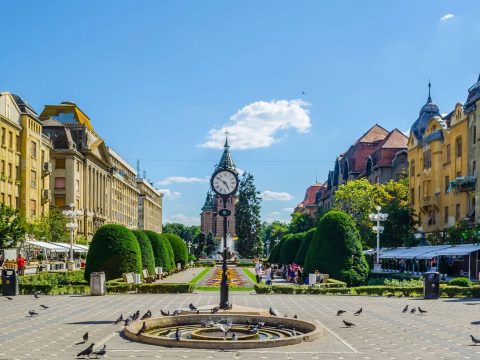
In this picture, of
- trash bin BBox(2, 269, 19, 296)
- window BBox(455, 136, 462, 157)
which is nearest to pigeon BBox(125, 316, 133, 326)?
trash bin BBox(2, 269, 19, 296)

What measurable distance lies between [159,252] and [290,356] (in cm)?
3673

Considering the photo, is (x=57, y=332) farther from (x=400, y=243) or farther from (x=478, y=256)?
(x=400, y=243)

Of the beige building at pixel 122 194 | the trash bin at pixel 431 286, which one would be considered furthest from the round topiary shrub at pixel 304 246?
the beige building at pixel 122 194

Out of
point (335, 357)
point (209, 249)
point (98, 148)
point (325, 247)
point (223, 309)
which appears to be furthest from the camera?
point (209, 249)

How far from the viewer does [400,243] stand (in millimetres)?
61938

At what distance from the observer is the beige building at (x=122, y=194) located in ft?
376

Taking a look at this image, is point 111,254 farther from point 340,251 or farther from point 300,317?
point 300,317

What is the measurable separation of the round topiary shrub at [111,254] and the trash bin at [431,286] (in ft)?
51.3

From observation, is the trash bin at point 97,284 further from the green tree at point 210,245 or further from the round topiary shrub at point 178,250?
the green tree at point 210,245

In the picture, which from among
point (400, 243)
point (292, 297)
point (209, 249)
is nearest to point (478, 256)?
point (400, 243)

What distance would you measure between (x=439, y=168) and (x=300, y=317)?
141ft

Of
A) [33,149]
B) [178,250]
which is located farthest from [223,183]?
[33,149]

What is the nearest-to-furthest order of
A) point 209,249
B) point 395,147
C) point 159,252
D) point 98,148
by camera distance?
point 159,252 → point 395,147 → point 98,148 → point 209,249

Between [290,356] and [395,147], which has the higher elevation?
[395,147]
